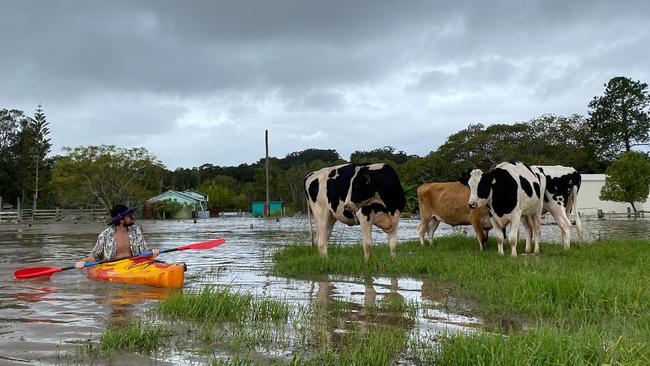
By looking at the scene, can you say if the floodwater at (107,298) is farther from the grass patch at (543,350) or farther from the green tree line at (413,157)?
the green tree line at (413,157)

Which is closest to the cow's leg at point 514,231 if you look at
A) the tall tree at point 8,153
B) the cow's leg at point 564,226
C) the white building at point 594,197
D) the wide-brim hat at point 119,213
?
the cow's leg at point 564,226

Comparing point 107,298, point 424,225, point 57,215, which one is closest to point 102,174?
point 57,215

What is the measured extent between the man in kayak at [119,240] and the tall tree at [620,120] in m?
64.8

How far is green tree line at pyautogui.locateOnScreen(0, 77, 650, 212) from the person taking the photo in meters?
52.9

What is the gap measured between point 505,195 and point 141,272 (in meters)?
7.01

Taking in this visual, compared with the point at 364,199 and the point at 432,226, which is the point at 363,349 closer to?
the point at 364,199

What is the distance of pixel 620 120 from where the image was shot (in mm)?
64438

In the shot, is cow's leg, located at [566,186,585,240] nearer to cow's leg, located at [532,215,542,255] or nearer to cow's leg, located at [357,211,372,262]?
cow's leg, located at [532,215,542,255]

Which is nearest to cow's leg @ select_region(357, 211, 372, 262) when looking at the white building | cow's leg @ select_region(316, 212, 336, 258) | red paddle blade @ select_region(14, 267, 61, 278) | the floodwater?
cow's leg @ select_region(316, 212, 336, 258)

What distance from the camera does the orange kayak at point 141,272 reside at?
7613 millimetres

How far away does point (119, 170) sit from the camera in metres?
53.5

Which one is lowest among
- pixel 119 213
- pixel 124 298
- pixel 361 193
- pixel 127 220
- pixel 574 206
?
pixel 124 298

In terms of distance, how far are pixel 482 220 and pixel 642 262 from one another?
4031 mm

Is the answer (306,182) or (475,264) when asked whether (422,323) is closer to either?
(475,264)
